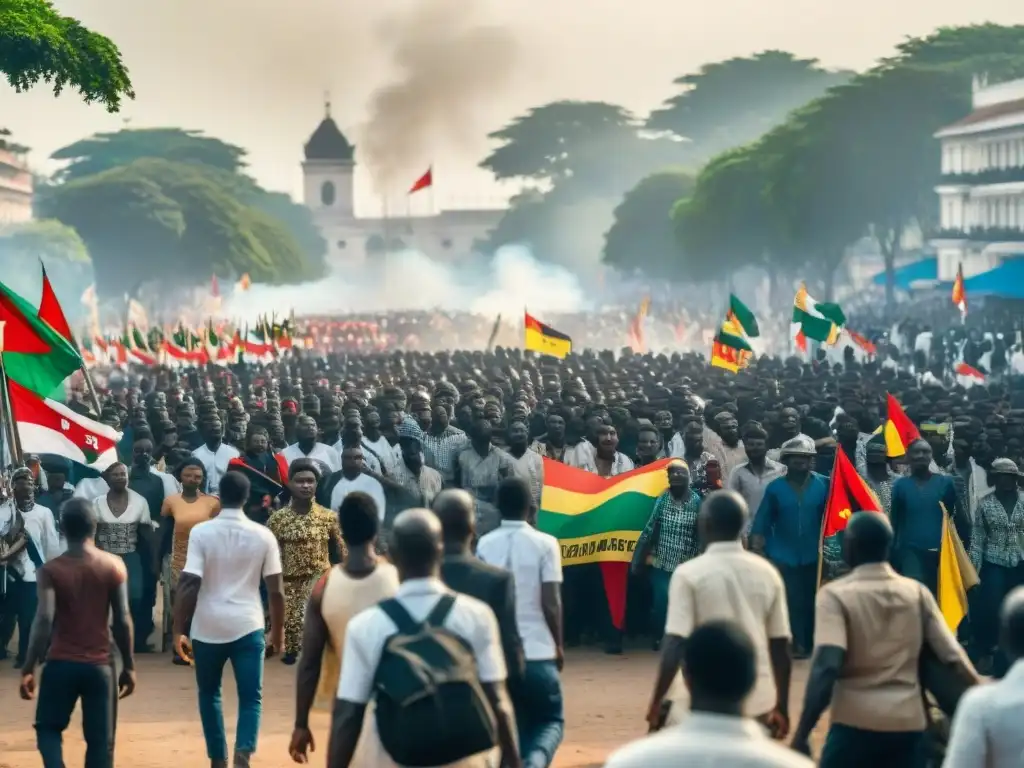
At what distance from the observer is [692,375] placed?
28.3 m

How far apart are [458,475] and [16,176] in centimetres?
9036

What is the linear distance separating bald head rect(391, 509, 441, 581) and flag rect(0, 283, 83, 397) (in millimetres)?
6247

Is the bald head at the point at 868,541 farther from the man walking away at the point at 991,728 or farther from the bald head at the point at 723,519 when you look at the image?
the man walking away at the point at 991,728

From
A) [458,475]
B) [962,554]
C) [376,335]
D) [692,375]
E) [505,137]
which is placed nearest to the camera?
[962,554]

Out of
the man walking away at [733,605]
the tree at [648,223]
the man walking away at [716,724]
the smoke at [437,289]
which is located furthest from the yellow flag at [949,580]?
the smoke at [437,289]

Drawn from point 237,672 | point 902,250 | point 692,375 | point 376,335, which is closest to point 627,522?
point 237,672

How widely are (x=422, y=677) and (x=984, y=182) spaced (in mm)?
59245

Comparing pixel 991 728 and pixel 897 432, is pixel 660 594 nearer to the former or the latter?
pixel 897 432

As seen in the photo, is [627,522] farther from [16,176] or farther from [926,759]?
[16,176]

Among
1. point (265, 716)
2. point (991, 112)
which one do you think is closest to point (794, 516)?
point (265, 716)

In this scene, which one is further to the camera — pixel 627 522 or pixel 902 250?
pixel 902 250

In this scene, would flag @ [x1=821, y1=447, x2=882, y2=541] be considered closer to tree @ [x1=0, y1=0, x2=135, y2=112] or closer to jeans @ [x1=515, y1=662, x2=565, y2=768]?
jeans @ [x1=515, y1=662, x2=565, y2=768]

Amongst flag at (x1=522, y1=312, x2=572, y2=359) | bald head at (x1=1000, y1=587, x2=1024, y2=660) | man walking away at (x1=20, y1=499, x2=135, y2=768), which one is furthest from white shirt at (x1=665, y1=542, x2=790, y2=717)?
flag at (x1=522, y1=312, x2=572, y2=359)

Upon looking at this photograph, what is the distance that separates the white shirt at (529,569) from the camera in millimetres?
8461
